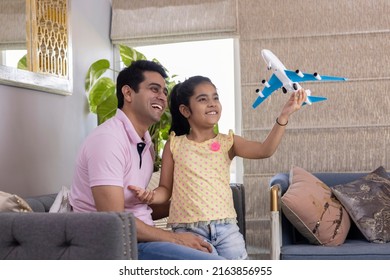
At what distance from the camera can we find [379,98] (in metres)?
4.06

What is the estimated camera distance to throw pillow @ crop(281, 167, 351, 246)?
127 inches

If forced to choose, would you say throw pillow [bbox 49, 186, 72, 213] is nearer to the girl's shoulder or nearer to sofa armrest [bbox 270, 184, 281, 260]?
the girl's shoulder

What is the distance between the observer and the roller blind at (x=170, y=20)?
13.9 ft

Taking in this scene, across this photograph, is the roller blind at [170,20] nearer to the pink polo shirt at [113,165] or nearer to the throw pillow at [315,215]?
the throw pillow at [315,215]

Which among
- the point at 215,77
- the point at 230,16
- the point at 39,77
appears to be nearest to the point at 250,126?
the point at 215,77

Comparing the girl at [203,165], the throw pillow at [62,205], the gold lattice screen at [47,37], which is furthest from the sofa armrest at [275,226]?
the gold lattice screen at [47,37]

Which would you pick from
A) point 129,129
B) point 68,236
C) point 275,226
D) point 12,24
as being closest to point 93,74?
point 12,24

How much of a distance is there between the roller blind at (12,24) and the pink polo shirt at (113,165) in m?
0.94

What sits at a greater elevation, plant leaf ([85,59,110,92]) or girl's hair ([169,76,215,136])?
plant leaf ([85,59,110,92])

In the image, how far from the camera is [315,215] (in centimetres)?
325

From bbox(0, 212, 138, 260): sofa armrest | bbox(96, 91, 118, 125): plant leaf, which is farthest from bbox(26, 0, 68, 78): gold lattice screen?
bbox(0, 212, 138, 260): sofa armrest
